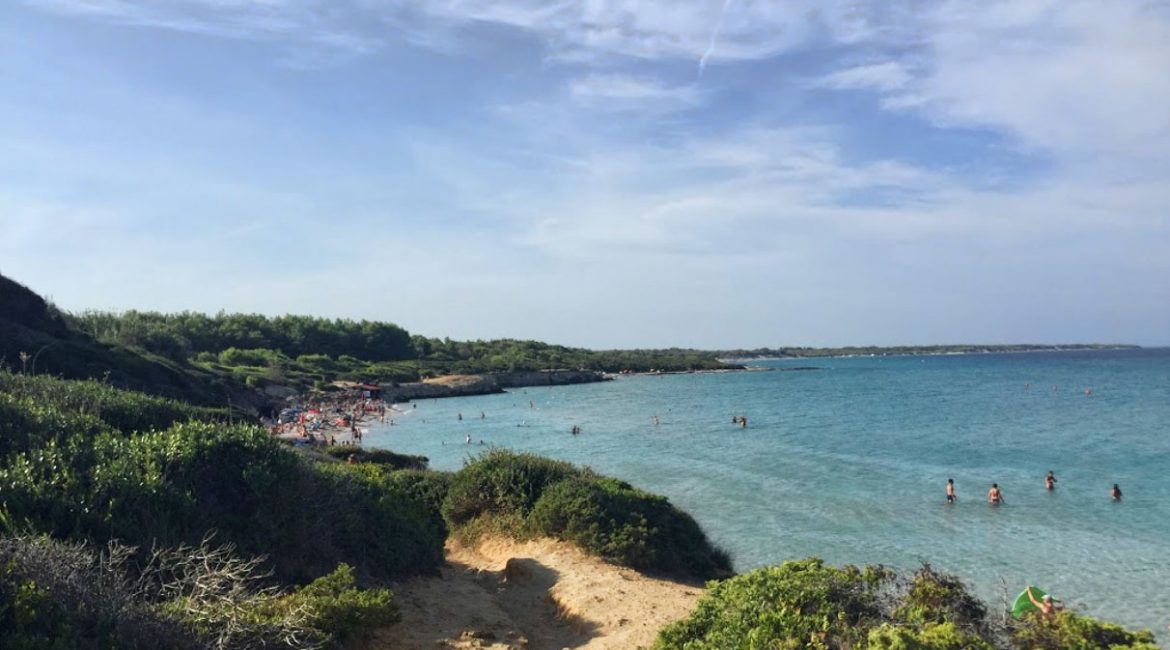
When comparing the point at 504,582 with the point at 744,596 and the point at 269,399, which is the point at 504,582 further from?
the point at 269,399

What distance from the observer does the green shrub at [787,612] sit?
18.7ft

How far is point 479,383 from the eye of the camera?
291 feet

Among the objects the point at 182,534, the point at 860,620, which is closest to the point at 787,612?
the point at 860,620

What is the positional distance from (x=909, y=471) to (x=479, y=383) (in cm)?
6528

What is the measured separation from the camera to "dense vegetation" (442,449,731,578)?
13000 mm

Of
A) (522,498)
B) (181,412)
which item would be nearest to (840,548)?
(522,498)

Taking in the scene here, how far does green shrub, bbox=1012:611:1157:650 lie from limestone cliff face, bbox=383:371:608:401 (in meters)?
73.9

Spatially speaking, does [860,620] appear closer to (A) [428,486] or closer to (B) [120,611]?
(B) [120,611]

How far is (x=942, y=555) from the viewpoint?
16594 mm

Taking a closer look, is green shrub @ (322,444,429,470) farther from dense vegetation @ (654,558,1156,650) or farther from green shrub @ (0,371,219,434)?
dense vegetation @ (654,558,1156,650)

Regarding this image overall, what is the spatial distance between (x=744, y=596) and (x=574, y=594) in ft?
14.8

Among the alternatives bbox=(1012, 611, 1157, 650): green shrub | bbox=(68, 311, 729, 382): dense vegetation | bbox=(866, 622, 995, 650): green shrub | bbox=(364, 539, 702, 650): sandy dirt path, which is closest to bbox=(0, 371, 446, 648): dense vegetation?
bbox=(364, 539, 702, 650): sandy dirt path

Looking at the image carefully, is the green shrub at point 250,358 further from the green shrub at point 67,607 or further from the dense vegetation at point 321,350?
the green shrub at point 67,607

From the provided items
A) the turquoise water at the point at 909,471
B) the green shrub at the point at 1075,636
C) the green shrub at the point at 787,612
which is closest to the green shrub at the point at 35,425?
the green shrub at the point at 787,612
